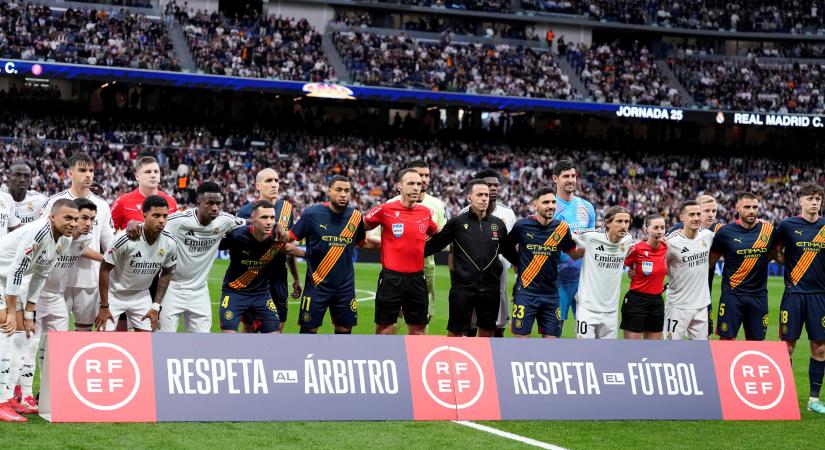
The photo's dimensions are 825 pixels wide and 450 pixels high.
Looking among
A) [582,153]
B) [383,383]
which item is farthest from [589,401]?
[582,153]

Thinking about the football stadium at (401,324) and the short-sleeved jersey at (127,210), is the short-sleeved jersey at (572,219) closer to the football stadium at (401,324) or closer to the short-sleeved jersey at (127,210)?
the football stadium at (401,324)

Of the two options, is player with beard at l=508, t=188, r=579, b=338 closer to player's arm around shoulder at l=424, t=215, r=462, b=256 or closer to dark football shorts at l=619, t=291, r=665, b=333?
player's arm around shoulder at l=424, t=215, r=462, b=256

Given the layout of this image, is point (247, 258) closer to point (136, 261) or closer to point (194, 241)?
point (194, 241)

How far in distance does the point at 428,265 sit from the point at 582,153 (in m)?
36.3

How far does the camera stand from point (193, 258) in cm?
944

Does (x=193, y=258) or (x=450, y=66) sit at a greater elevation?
(x=450, y=66)

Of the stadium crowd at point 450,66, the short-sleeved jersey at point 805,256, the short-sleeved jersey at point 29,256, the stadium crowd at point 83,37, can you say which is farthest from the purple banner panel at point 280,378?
the stadium crowd at point 450,66

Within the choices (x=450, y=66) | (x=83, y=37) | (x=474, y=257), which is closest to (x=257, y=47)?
(x=83, y=37)

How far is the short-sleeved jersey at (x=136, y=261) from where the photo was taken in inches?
349

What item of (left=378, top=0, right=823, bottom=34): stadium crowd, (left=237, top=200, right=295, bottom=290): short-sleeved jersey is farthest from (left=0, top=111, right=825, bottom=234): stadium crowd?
(left=237, top=200, right=295, bottom=290): short-sleeved jersey

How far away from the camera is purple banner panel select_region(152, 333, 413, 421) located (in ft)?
26.6

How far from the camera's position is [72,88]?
40.0m

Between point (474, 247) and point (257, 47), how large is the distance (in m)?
34.1

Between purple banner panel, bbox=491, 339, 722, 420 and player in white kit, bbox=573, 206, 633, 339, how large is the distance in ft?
3.65
